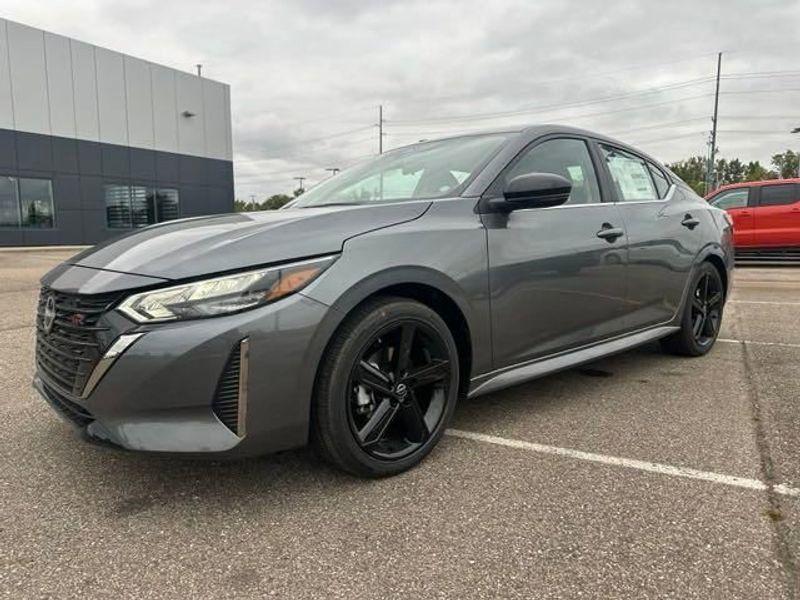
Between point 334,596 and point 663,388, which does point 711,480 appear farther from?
point 334,596

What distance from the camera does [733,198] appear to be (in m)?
12.6

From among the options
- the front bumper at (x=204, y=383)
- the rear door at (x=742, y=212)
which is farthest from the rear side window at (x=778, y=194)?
the front bumper at (x=204, y=383)

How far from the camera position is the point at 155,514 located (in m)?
2.23

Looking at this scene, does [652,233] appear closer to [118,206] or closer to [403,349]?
[403,349]

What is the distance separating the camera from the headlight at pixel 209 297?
2.06 metres

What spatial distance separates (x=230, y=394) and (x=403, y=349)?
0.75 m

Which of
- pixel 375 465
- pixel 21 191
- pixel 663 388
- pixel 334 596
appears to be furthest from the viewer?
pixel 21 191

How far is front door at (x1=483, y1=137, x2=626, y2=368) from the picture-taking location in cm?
288

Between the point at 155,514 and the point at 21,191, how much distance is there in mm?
23210

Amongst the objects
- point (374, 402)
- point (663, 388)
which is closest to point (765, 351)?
point (663, 388)

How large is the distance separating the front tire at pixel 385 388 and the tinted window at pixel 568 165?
3.48 ft

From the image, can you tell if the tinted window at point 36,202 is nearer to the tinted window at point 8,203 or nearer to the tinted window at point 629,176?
the tinted window at point 8,203

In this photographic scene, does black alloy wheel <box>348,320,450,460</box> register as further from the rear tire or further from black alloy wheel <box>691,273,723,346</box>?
black alloy wheel <box>691,273,723,346</box>

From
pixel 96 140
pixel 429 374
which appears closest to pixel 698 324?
pixel 429 374
